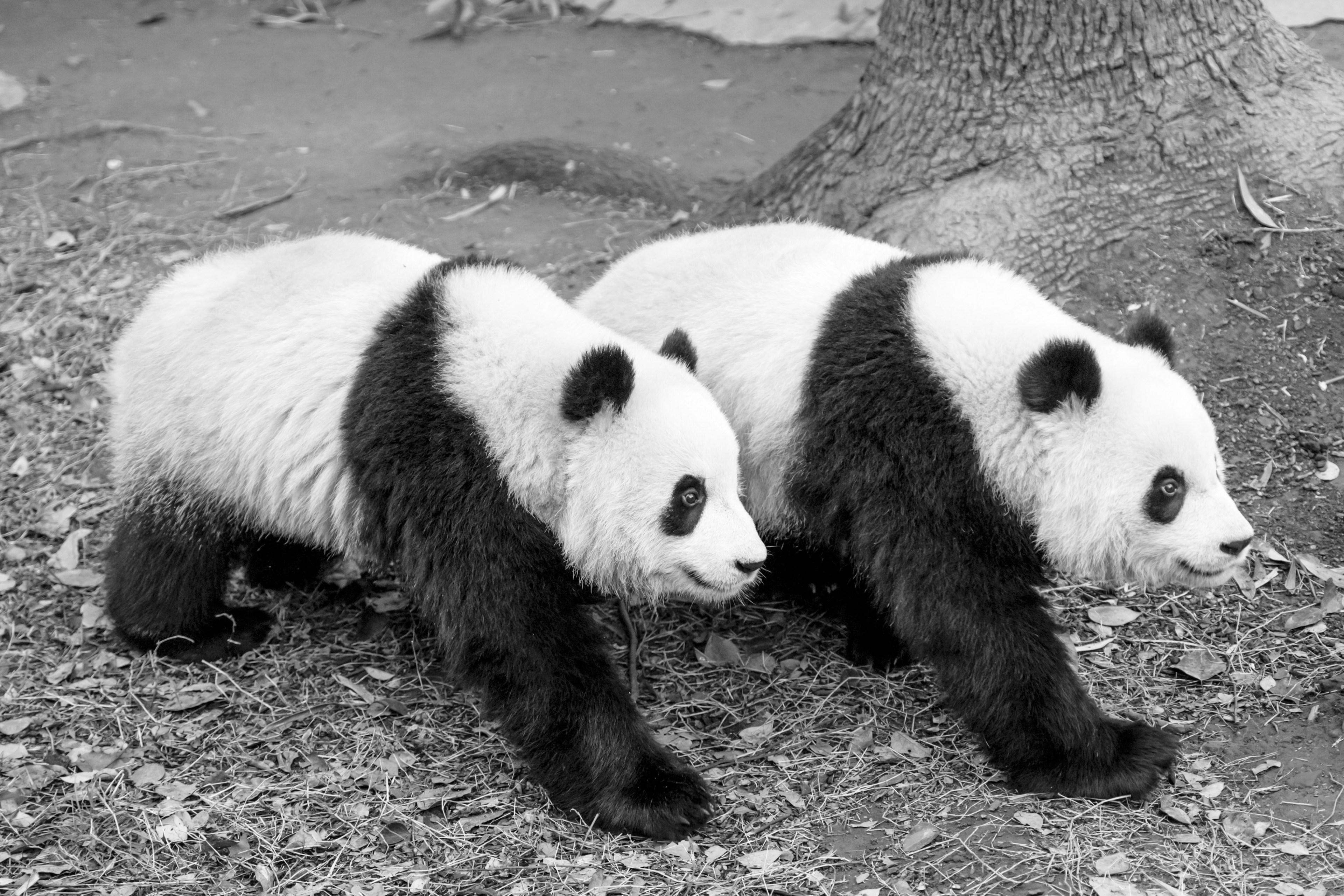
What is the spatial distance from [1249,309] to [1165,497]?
1741 mm

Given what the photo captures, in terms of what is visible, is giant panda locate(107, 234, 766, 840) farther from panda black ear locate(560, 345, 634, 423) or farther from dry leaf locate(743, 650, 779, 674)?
dry leaf locate(743, 650, 779, 674)

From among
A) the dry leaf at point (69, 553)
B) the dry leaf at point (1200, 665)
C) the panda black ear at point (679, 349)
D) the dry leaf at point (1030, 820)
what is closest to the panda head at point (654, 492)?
the panda black ear at point (679, 349)

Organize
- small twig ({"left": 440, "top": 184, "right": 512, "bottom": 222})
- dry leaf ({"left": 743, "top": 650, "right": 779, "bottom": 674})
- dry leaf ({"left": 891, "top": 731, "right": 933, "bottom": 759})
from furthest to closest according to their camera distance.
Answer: small twig ({"left": 440, "top": 184, "right": 512, "bottom": 222}) → dry leaf ({"left": 743, "top": 650, "right": 779, "bottom": 674}) → dry leaf ({"left": 891, "top": 731, "right": 933, "bottom": 759})

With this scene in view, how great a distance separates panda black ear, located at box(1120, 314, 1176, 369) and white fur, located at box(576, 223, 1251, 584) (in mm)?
63

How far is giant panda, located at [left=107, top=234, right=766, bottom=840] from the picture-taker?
3.83 meters

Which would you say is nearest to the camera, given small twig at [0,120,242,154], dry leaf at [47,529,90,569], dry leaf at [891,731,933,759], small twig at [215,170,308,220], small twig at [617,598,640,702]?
dry leaf at [891,731,933,759]

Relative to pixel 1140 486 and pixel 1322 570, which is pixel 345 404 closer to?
pixel 1140 486

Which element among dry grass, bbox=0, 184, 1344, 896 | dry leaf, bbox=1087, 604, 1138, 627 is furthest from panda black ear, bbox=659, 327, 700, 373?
dry leaf, bbox=1087, 604, 1138, 627

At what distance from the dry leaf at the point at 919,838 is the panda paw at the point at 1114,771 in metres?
0.34

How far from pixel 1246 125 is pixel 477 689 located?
3.82 m

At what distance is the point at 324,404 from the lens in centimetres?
406

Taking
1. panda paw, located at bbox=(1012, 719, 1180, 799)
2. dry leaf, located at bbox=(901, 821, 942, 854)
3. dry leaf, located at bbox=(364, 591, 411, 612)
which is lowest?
dry leaf, located at bbox=(364, 591, 411, 612)

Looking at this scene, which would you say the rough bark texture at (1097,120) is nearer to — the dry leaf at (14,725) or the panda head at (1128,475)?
the panda head at (1128,475)

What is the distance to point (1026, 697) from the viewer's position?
3857 mm
